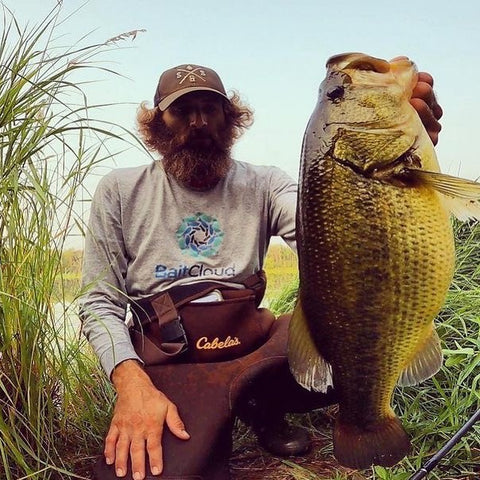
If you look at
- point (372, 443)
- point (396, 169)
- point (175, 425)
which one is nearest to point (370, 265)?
point (396, 169)

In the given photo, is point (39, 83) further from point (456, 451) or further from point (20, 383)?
point (456, 451)

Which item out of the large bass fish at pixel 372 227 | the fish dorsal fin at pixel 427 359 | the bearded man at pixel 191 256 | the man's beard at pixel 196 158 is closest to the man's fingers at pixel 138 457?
the bearded man at pixel 191 256

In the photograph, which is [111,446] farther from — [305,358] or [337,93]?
[337,93]

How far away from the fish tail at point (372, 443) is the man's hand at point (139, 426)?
2.51 feet

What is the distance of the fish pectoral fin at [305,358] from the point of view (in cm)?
208

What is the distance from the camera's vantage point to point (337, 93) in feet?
6.56

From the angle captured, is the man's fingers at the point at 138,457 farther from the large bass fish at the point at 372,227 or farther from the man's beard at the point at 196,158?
the man's beard at the point at 196,158

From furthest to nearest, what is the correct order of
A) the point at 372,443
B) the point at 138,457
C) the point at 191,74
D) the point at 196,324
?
the point at 191,74
the point at 196,324
the point at 138,457
the point at 372,443

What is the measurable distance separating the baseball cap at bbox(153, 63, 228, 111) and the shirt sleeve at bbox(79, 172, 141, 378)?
48cm

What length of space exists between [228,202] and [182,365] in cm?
84

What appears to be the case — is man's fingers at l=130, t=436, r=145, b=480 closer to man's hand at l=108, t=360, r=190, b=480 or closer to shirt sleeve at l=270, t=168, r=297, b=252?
man's hand at l=108, t=360, r=190, b=480

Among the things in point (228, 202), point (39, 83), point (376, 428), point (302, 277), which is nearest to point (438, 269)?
point (302, 277)

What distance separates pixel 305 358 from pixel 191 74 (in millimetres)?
1842

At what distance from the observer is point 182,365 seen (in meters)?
3.08
